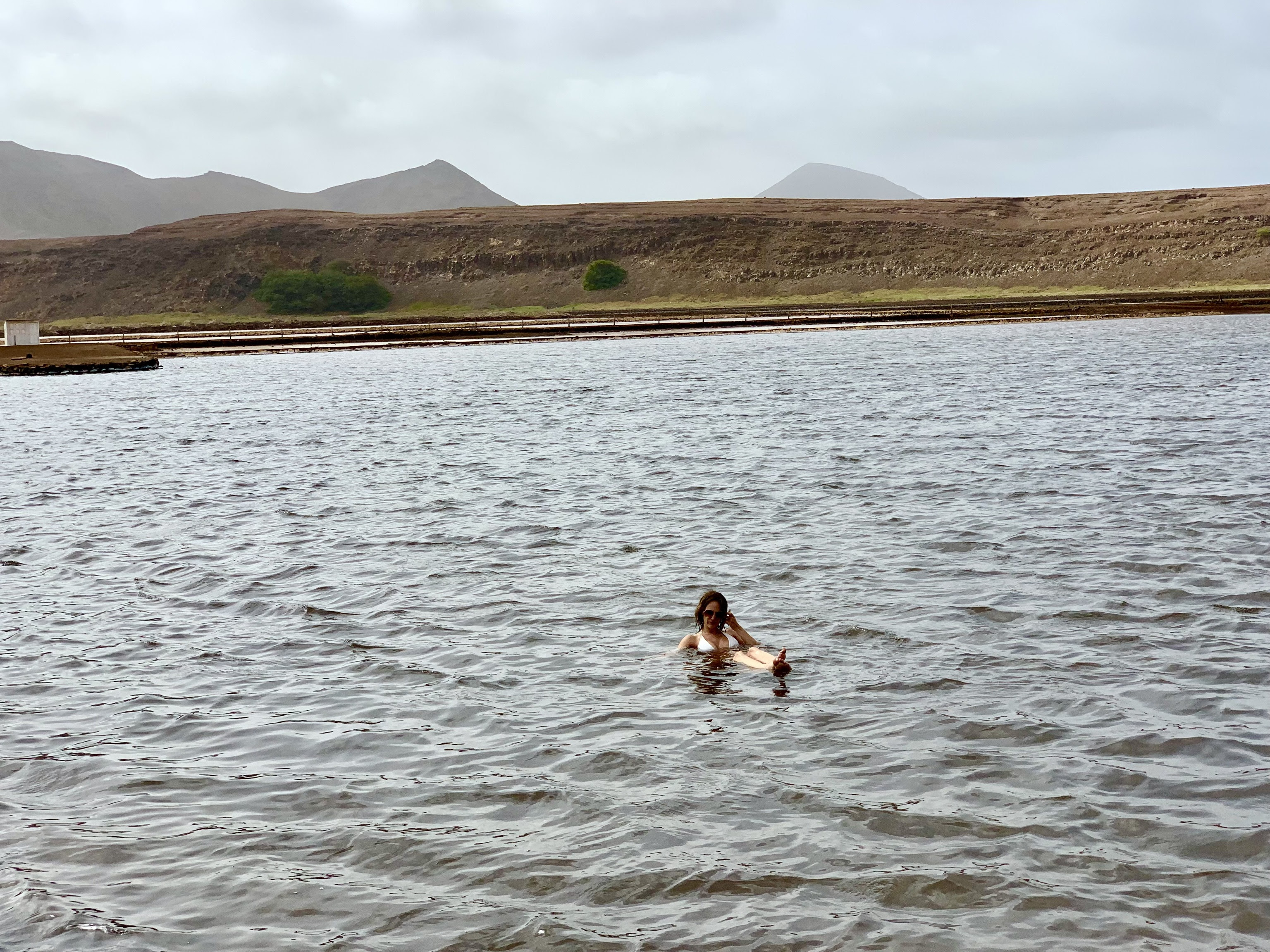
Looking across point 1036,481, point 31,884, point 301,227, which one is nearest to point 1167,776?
point 31,884

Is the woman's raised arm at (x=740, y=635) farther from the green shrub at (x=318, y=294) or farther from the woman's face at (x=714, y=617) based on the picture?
the green shrub at (x=318, y=294)

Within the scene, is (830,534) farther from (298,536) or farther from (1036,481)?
(298,536)

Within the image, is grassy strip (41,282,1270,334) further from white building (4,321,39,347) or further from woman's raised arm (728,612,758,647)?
woman's raised arm (728,612,758,647)

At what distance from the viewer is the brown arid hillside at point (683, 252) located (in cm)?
→ 12688

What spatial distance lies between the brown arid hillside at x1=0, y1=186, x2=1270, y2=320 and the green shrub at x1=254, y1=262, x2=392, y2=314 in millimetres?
2692

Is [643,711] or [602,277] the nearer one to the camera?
[643,711]

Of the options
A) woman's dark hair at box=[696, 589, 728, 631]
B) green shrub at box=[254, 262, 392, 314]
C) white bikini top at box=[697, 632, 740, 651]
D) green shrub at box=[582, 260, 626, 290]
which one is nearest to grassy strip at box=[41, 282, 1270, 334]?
green shrub at box=[254, 262, 392, 314]

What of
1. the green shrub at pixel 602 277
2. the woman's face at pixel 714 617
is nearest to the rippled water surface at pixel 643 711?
the woman's face at pixel 714 617

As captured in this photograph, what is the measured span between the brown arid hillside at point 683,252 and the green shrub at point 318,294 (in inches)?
106

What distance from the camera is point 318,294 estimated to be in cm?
13162

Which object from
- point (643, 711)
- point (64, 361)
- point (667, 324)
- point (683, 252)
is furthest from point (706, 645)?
point (683, 252)

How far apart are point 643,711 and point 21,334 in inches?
2464

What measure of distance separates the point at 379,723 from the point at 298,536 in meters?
8.26

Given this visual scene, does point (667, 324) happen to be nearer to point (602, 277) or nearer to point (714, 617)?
point (602, 277)
